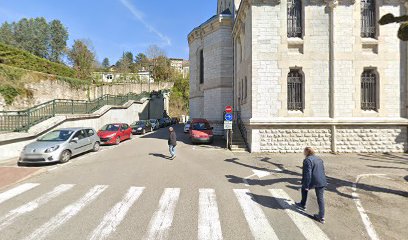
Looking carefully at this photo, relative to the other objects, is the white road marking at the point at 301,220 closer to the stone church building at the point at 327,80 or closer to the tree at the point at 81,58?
the stone church building at the point at 327,80

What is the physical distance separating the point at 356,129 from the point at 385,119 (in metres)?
1.69

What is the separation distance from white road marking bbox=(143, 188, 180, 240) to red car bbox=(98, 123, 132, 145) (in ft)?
35.4

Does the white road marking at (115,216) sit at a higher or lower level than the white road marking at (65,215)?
lower

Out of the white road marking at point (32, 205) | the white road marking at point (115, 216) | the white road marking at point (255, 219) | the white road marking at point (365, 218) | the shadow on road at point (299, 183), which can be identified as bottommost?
the white road marking at point (365, 218)

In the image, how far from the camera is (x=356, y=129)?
516 inches

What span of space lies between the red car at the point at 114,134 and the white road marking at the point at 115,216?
10183 mm

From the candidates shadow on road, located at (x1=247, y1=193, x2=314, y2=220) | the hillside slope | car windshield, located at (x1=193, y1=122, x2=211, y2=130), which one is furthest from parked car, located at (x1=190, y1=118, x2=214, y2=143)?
the hillside slope

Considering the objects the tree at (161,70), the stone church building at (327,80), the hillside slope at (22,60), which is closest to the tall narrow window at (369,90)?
the stone church building at (327,80)

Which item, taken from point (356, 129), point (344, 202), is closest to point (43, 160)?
point (344, 202)

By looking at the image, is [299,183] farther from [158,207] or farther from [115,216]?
[115,216]

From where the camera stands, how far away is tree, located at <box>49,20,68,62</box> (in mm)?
60594

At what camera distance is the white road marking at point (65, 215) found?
430 centimetres

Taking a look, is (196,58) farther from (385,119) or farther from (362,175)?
(362,175)

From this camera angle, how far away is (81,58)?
130 feet
